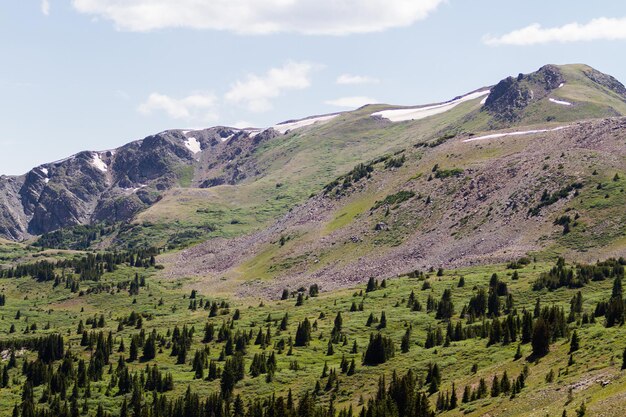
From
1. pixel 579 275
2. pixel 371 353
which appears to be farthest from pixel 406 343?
pixel 579 275

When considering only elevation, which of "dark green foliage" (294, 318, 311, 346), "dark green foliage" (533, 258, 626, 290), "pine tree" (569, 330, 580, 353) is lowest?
"dark green foliage" (294, 318, 311, 346)

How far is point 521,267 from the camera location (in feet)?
570

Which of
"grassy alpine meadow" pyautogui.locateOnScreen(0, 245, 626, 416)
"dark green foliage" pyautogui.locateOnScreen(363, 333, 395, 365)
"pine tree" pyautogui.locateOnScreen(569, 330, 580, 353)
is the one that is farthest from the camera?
"dark green foliage" pyautogui.locateOnScreen(363, 333, 395, 365)

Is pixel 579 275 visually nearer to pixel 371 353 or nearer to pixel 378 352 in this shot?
pixel 378 352

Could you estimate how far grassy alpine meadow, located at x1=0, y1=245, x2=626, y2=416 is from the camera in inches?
3639

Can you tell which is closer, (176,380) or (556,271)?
(176,380)

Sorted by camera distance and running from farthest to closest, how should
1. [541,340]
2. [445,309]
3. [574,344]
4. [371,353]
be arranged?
[445,309], [371,353], [541,340], [574,344]

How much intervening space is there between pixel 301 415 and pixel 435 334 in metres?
45.5

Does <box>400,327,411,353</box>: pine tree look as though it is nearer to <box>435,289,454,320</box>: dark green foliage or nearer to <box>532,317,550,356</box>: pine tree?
<box>435,289,454,320</box>: dark green foliage

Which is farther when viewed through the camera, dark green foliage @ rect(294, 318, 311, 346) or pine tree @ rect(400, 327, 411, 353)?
dark green foliage @ rect(294, 318, 311, 346)

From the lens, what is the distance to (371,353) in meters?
133

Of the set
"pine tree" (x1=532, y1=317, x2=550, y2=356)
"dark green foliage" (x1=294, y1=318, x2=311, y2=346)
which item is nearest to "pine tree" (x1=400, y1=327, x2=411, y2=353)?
"dark green foliage" (x1=294, y1=318, x2=311, y2=346)

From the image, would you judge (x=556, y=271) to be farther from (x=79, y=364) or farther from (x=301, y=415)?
(x=79, y=364)

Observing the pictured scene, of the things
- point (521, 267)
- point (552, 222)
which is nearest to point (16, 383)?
point (521, 267)
